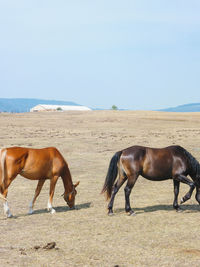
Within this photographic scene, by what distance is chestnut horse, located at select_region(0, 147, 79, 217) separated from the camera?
456 inches

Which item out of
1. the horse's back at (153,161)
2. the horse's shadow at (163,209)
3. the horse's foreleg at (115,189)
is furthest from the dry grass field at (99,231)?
the horse's back at (153,161)

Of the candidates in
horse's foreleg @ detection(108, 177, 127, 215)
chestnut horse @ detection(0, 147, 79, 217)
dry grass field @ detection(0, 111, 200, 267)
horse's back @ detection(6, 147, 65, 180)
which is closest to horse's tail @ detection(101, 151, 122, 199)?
horse's foreleg @ detection(108, 177, 127, 215)

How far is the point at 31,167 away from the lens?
39.4 ft

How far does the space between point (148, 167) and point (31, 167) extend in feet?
10.7

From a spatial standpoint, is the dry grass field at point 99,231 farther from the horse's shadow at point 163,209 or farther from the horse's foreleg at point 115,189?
the horse's foreleg at point 115,189

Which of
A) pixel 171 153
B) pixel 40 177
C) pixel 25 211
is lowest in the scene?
pixel 25 211

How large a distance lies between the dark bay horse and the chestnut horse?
136 cm

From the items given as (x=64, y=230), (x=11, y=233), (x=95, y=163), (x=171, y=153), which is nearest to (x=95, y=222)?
(x=64, y=230)

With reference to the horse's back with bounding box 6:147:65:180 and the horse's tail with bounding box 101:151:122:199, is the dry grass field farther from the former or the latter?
the horse's back with bounding box 6:147:65:180

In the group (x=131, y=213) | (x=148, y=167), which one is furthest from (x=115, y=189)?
(x=148, y=167)

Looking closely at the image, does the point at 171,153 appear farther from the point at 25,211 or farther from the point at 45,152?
the point at 25,211

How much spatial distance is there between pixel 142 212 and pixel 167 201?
78.8 inches

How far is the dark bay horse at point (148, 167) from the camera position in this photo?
38.9ft

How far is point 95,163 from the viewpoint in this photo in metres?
23.5
